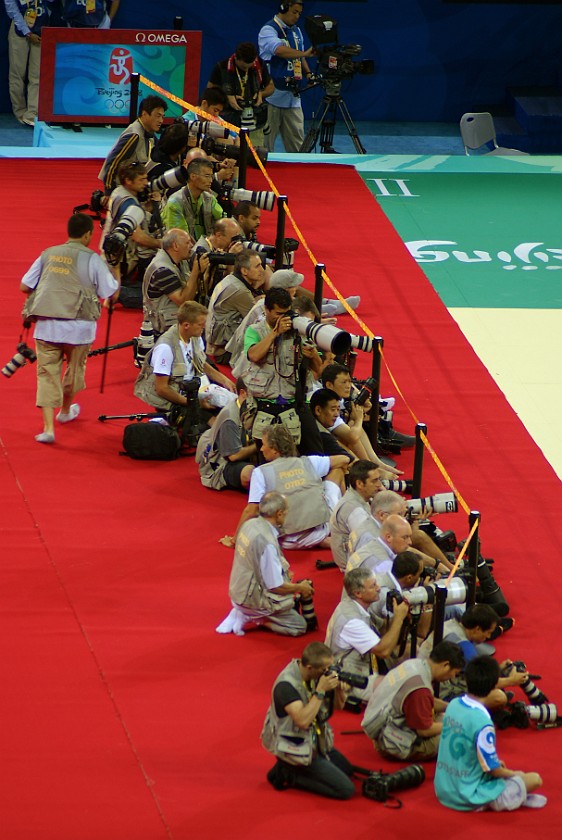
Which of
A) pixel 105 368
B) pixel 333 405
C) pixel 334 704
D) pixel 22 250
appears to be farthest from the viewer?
pixel 22 250

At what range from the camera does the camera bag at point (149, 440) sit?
952 cm

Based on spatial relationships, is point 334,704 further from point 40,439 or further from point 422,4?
point 422,4

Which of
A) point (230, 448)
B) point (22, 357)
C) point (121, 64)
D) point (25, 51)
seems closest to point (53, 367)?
point (22, 357)

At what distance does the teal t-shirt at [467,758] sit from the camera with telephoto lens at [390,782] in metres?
0.13

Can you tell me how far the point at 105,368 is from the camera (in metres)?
10.7

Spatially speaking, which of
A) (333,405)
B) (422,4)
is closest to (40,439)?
(333,405)

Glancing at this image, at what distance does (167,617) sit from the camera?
7.91 meters

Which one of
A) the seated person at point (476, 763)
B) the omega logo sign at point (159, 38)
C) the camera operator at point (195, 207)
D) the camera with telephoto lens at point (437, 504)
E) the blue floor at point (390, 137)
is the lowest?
the blue floor at point (390, 137)

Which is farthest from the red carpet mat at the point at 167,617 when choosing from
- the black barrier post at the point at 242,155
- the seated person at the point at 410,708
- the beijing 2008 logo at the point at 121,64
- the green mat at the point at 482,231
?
the beijing 2008 logo at the point at 121,64

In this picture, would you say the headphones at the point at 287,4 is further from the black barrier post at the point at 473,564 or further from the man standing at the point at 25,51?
the black barrier post at the point at 473,564

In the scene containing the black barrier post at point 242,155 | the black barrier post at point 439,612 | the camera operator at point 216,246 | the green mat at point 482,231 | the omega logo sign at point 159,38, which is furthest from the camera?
the omega logo sign at point 159,38

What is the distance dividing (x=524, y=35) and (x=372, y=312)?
7858 millimetres

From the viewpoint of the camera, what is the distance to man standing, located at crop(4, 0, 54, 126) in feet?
55.8

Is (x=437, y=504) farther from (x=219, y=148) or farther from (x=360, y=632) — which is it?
(x=219, y=148)
